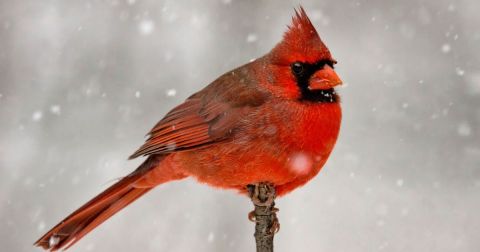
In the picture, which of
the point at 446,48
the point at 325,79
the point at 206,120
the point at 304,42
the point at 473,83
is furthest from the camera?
the point at 446,48

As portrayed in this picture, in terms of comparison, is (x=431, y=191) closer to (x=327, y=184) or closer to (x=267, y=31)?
(x=327, y=184)

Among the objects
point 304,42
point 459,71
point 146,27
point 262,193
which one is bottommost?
point 262,193

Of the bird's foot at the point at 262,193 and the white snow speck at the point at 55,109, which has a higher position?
the white snow speck at the point at 55,109

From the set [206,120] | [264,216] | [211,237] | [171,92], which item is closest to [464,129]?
[211,237]

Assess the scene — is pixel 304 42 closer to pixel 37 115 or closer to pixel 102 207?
pixel 102 207

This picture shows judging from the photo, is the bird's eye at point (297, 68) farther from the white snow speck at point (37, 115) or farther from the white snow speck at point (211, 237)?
the white snow speck at point (37, 115)

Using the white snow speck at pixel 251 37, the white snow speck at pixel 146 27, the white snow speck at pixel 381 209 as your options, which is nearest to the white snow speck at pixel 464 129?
the white snow speck at pixel 381 209
